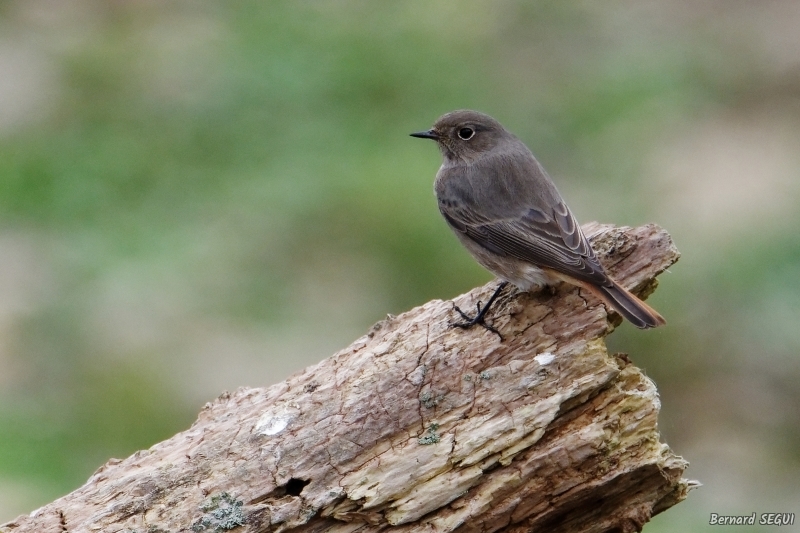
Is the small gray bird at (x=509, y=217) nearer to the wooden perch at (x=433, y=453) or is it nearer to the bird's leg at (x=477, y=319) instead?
the bird's leg at (x=477, y=319)

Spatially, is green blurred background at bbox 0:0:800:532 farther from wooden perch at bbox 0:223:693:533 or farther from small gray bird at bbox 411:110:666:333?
wooden perch at bbox 0:223:693:533

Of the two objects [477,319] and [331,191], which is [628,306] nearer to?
[477,319]

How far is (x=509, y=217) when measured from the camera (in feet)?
20.5

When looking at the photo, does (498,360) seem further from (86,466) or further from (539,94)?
(539,94)

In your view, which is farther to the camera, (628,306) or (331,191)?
(331,191)

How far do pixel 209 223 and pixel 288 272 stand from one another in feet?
4.44

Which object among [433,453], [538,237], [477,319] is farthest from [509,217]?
[433,453]

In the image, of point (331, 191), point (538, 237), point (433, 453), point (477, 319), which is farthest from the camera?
point (331, 191)

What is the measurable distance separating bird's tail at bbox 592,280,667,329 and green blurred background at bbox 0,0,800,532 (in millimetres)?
2759

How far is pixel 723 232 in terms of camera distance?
9547mm

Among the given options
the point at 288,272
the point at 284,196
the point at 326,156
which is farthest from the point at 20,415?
the point at 326,156

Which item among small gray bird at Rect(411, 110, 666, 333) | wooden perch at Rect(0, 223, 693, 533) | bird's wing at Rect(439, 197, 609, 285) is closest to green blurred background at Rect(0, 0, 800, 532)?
small gray bird at Rect(411, 110, 666, 333)

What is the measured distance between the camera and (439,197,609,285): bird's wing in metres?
5.30

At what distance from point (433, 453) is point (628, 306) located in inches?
47.5
